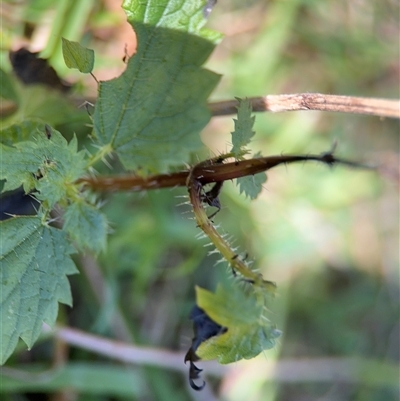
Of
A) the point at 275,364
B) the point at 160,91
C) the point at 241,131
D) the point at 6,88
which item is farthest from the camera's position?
the point at 275,364

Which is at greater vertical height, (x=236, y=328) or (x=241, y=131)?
(x=241, y=131)

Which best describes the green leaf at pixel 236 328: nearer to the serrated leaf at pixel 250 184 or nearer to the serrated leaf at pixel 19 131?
the serrated leaf at pixel 250 184

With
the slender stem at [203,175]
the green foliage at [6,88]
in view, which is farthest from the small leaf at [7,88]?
the slender stem at [203,175]

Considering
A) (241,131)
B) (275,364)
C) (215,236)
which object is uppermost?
(241,131)

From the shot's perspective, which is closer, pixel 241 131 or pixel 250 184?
pixel 241 131

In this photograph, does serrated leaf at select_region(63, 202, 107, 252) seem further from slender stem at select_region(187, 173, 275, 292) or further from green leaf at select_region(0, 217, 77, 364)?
slender stem at select_region(187, 173, 275, 292)

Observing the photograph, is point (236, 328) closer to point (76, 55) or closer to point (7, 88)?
point (76, 55)

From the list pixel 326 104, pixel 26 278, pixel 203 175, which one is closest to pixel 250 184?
pixel 203 175
